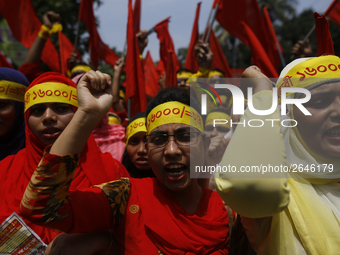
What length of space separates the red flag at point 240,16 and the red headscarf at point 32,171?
3843 millimetres

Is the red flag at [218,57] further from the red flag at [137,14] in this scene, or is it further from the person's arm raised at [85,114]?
the person's arm raised at [85,114]

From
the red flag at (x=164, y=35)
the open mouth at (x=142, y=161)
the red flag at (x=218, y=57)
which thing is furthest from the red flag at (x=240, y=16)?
the open mouth at (x=142, y=161)

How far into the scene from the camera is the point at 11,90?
2748 millimetres

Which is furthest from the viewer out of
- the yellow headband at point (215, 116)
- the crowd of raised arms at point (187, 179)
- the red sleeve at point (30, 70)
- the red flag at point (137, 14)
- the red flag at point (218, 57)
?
the red flag at point (218, 57)

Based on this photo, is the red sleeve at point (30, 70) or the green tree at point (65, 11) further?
the green tree at point (65, 11)

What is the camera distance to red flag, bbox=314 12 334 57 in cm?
201

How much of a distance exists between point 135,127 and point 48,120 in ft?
3.25

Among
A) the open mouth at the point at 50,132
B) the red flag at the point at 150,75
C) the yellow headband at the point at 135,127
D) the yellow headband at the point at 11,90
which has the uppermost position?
the yellow headband at the point at 11,90

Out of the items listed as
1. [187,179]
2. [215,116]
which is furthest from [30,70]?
[187,179]

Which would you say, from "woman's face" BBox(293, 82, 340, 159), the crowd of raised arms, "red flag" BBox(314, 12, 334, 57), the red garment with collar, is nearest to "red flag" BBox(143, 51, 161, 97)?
the crowd of raised arms

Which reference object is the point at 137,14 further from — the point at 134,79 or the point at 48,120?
the point at 48,120

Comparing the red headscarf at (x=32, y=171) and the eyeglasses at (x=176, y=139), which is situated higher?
the eyeglasses at (x=176, y=139)

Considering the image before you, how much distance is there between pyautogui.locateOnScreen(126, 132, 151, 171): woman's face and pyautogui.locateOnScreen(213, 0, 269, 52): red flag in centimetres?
324

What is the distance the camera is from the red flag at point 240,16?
514cm
